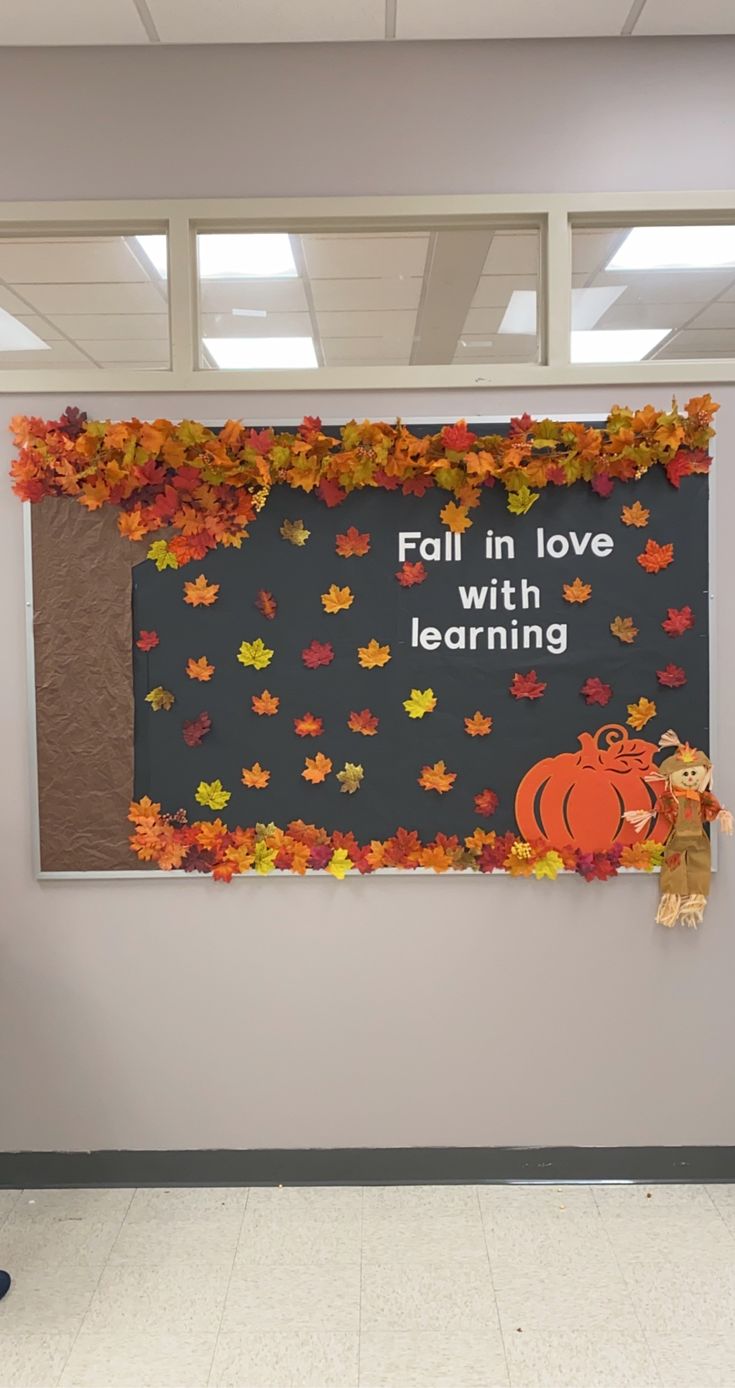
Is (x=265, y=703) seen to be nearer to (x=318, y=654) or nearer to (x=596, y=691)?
(x=318, y=654)

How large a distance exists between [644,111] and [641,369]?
0.68 m

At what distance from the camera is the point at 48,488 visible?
2533 mm

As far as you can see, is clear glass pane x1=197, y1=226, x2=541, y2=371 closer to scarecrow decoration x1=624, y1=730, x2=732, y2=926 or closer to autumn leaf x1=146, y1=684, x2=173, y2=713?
autumn leaf x1=146, y1=684, x2=173, y2=713

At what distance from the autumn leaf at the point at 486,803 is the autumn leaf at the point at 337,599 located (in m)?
0.64

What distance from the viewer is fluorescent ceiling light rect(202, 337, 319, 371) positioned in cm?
254

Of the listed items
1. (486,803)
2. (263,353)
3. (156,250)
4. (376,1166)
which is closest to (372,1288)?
(376,1166)

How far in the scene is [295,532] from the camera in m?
2.54

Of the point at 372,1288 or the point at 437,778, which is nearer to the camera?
the point at 372,1288

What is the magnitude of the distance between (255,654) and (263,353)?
32.5 inches

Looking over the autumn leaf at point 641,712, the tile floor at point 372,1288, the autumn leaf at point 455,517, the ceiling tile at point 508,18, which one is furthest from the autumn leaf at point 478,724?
the ceiling tile at point 508,18

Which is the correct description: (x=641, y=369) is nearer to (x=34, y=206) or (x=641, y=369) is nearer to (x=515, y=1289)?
(x=34, y=206)

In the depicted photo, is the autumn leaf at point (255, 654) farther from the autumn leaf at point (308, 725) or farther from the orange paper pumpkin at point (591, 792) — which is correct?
the orange paper pumpkin at point (591, 792)

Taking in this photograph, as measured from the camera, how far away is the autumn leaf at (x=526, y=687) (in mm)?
2551

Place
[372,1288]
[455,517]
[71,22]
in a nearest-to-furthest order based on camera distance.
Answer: [372,1288], [71,22], [455,517]
